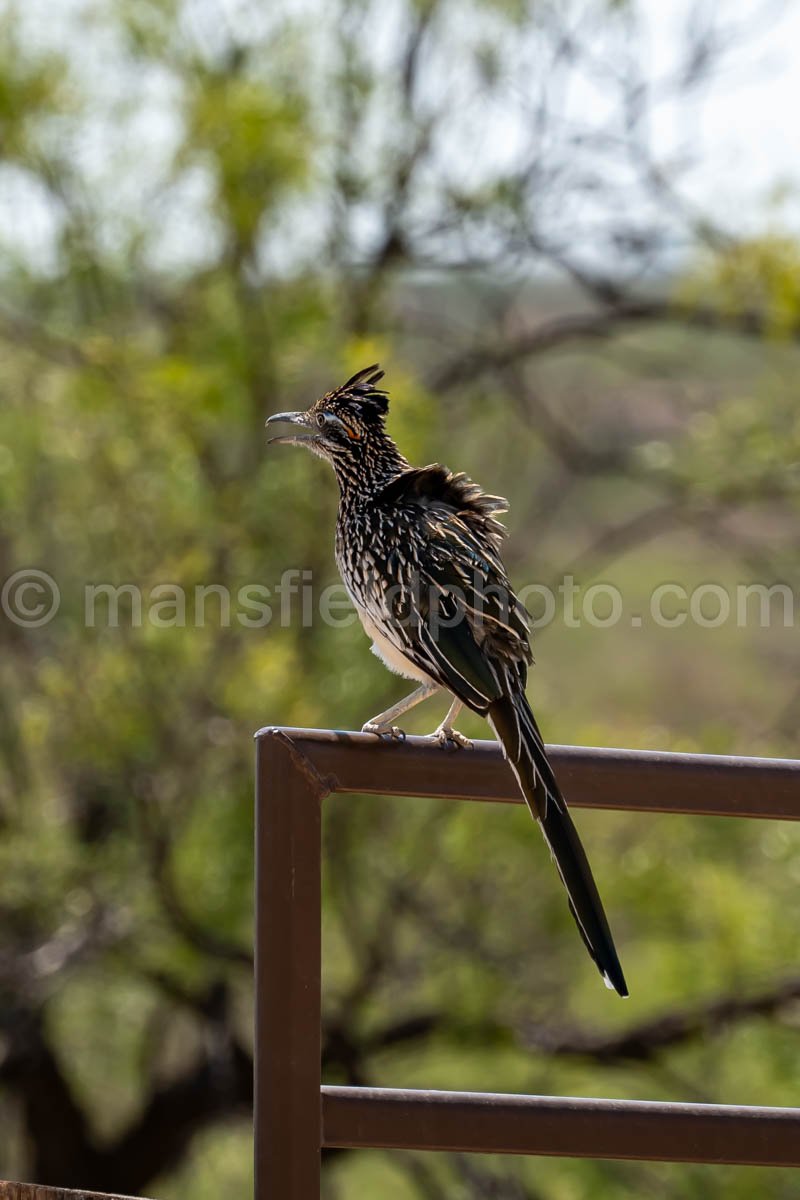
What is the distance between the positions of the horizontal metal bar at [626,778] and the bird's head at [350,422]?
224 cm

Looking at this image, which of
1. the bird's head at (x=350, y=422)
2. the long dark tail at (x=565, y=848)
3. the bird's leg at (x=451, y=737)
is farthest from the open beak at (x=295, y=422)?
the long dark tail at (x=565, y=848)

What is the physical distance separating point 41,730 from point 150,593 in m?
0.88

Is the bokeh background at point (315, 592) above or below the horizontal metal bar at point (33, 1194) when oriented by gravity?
above

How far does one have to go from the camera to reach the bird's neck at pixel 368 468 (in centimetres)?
420

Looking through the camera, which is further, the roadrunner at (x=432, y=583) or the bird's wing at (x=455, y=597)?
the bird's wing at (x=455, y=597)

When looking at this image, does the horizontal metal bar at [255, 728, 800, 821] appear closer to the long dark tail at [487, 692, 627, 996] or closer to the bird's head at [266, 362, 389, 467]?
the long dark tail at [487, 692, 627, 996]

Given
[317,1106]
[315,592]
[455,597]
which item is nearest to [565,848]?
[317,1106]

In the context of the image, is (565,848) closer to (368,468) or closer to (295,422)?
(368,468)

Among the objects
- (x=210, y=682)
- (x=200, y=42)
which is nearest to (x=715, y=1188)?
(x=210, y=682)

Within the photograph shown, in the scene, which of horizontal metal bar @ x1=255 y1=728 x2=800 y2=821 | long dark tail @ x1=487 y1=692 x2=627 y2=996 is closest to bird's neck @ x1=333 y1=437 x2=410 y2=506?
long dark tail @ x1=487 y1=692 x2=627 y2=996

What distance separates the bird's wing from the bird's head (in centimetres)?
46

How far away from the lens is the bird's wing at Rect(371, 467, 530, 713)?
3.25 meters

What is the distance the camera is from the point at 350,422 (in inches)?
170

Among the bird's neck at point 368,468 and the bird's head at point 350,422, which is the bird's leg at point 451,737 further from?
the bird's head at point 350,422
